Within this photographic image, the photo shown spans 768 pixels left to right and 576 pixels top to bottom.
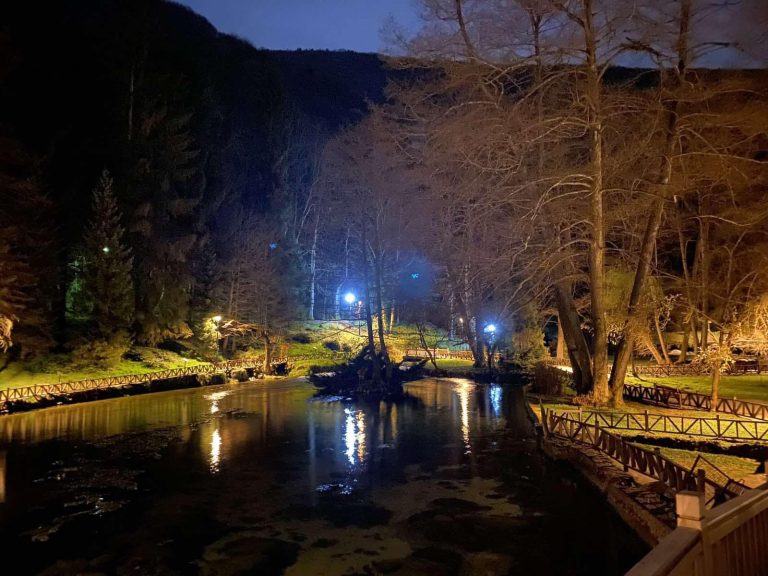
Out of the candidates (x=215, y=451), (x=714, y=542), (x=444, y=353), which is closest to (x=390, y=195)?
(x=215, y=451)

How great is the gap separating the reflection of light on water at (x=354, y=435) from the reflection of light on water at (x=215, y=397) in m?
6.89

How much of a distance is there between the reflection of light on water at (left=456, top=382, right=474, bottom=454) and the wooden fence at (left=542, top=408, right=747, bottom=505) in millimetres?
2966

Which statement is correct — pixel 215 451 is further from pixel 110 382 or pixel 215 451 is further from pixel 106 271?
pixel 106 271

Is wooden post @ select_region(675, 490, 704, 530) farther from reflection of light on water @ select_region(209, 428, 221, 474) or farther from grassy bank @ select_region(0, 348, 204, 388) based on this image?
grassy bank @ select_region(0, 348, 204, 388)

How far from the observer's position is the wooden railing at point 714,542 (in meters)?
3.90

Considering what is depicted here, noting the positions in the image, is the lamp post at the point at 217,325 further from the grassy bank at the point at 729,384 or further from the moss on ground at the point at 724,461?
the moss on ground at the point at 724,461

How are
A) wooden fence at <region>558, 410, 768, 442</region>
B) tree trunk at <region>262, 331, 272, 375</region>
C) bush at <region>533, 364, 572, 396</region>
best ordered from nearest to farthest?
wooden fence at <region>558, 410, 768, 442</region>, bush at <region>533, 364, 572, 396</region>, tree trunk at <region>262, 331, 272, 375</region>

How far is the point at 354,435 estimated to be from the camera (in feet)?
76.3

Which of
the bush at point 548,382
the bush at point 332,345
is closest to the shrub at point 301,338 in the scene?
the bush at point 332,345

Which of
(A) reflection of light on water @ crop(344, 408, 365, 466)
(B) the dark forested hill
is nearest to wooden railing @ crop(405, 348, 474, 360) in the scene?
(B) the dark forested hill

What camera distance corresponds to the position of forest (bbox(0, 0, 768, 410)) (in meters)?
19.5

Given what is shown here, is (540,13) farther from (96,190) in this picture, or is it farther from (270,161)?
(270,161)

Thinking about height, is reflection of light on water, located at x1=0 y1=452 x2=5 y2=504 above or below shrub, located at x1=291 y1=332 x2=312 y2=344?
below

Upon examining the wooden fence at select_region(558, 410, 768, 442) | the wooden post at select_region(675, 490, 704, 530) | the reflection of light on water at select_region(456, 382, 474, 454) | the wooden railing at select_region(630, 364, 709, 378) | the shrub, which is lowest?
the reflection of light on water at select_region(456, 382, 474, 454)
